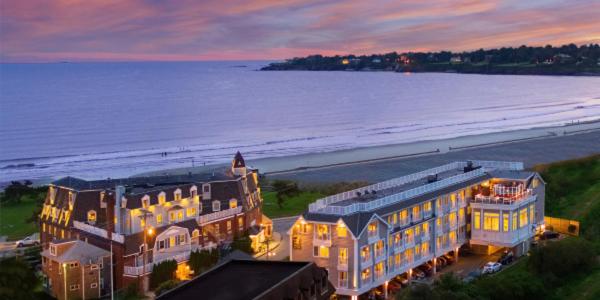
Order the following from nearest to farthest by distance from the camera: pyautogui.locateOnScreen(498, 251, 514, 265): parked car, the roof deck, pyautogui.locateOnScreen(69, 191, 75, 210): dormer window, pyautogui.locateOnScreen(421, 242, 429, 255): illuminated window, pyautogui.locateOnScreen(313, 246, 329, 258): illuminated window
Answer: pyautogui.locateOnScreen(313, 246, 329, 258): illuminated window
the roof deck
pyautogui.locateOnScreen(421, 242, 429, 255): illuminated window
pyautogui.locateOnScreen(498, 251, 514, 265): parked car
pyautogui.locateOnScreen(69, 191, 75, 210): dormer window

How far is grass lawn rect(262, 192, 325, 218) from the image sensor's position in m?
64.8

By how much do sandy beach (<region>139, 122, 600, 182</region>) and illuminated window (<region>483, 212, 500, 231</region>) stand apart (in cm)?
3264

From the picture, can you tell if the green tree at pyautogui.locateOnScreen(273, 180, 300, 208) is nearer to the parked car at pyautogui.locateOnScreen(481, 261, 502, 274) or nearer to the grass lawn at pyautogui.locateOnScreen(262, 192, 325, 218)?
the grass lawn at pyautogui.locateOnScreen(262, 192, 325, 218)

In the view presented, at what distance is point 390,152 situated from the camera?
107188 millimetres

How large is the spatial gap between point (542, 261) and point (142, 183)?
1076 inches

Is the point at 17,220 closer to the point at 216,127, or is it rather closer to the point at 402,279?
the point at 402,279

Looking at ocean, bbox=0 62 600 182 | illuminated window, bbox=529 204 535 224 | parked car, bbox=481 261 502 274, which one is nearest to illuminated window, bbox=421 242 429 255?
parked car, bbox=481 261 502 274

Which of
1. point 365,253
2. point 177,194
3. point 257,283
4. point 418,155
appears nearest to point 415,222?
point 365,253

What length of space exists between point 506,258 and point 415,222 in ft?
25.2

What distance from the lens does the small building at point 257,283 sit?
77.1 ft

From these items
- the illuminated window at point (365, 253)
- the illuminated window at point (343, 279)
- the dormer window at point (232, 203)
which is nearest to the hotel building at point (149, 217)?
the dormer window at point (232, 203)

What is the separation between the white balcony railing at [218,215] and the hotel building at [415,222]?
374 inches

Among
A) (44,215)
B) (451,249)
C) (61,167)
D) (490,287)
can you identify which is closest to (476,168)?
(451,249)

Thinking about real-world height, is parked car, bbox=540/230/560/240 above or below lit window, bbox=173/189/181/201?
below
